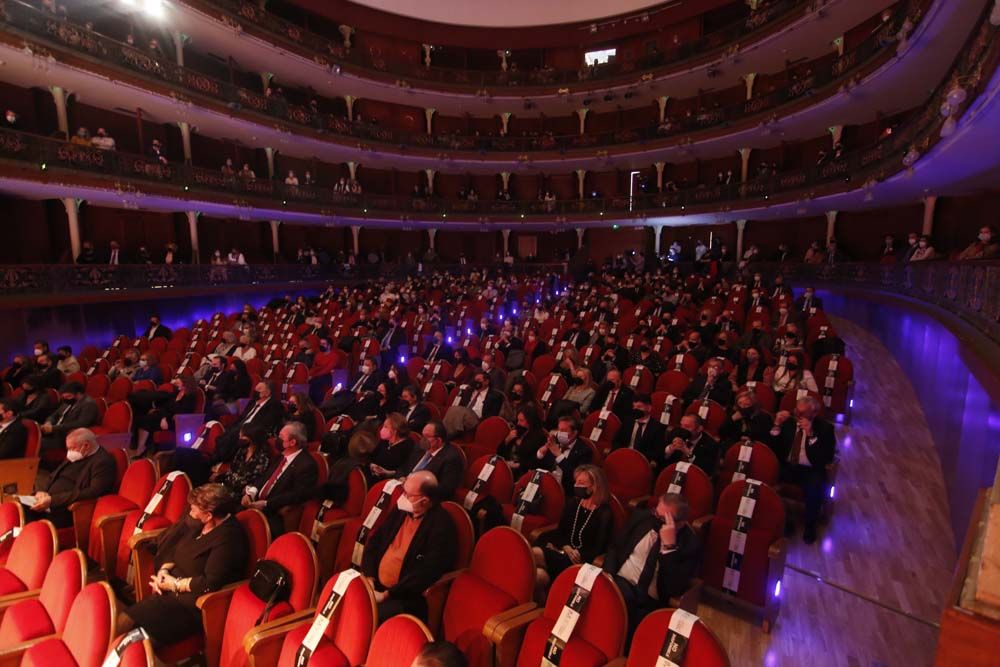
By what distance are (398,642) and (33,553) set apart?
2746 mm

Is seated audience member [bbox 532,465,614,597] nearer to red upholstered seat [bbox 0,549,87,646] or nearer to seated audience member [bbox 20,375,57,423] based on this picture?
red upholstered seat [bbox 0,549,87,646]

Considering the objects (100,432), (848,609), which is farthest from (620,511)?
(100,432)

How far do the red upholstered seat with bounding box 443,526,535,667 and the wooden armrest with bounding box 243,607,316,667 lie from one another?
31.8 inches

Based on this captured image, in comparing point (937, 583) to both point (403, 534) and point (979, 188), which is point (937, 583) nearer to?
point (403, 534)

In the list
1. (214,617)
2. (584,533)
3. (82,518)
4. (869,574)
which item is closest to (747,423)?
(869,574)

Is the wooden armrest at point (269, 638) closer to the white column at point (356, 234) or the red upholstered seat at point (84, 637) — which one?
the red upholstered seat at point (84, 637)

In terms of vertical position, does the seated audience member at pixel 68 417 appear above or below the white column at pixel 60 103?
below

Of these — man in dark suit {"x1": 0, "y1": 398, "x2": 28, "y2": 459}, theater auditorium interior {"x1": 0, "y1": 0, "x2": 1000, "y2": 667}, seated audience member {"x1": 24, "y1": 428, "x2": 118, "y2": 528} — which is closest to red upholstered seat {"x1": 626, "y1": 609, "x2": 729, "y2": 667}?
theater auditorium interior {"x1": 0, "y1": 0, "x2": 1000, "y2": 667}

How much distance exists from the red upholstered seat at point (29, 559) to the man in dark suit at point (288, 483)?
1.22 m

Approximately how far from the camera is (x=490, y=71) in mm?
26719

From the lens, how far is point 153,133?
60.5 feet

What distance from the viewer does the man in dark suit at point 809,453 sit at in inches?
181

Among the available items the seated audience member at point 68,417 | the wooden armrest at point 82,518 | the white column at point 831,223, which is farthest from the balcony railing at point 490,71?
the wooden armrest at point 82,518

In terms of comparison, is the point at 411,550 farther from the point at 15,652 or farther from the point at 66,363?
the point at 66,363
